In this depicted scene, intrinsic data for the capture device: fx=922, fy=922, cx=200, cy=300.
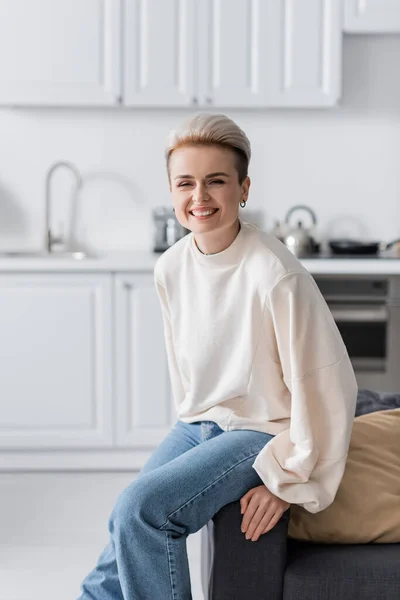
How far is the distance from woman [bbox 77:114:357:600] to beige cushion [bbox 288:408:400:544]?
7 cm

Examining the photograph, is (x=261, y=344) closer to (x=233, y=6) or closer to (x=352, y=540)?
(x=352, y=540)

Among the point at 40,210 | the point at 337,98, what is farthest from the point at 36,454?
the point at 337,98

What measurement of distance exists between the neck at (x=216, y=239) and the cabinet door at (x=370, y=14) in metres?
2.39

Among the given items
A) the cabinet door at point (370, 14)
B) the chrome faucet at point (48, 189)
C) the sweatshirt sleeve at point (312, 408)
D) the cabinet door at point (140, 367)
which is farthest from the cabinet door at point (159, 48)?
the sweatshirt sleeve at point (312, 408)

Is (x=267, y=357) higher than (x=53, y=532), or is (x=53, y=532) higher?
(x=267, y=357)

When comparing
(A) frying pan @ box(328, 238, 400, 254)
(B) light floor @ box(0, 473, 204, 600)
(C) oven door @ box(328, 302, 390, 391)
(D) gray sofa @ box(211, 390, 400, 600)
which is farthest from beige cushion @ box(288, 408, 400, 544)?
(A) frying pan @ box(328, 238, 400, 254)

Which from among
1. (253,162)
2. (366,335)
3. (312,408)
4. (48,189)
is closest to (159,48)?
(253,162)

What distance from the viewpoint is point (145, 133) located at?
174 inches

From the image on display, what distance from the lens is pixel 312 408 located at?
1.79m

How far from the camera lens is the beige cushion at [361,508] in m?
1.83

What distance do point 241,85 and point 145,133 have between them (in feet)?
1.95

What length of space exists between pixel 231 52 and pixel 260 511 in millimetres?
2735

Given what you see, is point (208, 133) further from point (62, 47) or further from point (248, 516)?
point (62, 47)

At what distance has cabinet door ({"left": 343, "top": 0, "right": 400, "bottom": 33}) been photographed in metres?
4.02
